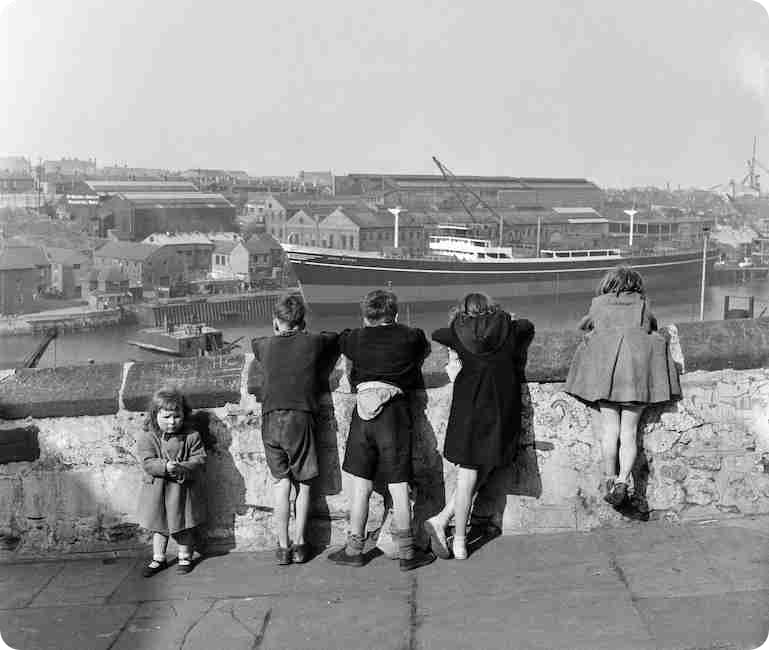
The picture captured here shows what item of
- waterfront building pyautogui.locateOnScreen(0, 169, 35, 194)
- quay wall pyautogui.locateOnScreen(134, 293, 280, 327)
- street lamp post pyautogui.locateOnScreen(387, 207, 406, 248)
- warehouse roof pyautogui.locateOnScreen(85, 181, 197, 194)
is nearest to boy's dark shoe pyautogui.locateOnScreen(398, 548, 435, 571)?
street lamp post pyautogui.locateOnScreen(387, 207, 406, 248)

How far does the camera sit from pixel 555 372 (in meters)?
2.53

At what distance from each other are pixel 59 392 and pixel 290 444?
69 cm

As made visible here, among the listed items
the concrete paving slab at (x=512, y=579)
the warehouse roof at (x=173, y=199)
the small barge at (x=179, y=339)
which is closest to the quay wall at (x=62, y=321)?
the small barge at (x=179, y=339)

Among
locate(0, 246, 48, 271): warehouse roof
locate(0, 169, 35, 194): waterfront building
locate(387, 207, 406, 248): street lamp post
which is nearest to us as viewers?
locate(387, 207, 406, 248): street lamp post

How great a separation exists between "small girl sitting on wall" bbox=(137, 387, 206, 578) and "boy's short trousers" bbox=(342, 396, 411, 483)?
403mm

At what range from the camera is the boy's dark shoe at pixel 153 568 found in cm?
233

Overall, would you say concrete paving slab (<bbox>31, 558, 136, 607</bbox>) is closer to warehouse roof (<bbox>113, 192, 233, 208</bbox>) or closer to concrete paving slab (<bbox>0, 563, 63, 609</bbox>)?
concrete paving slab (<bbox>0, 563, 63, 609</bbox>)

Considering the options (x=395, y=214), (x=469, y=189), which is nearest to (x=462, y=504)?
(x=395, y=214)

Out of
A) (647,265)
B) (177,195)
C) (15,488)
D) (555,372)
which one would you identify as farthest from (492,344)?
(177,195)

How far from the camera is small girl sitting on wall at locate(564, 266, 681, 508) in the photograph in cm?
245

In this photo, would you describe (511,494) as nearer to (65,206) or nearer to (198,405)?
(198,405)

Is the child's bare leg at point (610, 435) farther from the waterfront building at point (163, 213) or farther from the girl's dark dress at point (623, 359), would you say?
the waterfront building at point (163, 213)

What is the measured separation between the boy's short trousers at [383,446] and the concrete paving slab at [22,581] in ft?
2.75

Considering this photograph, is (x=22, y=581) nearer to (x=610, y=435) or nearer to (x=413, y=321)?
(x=610, y=435)
